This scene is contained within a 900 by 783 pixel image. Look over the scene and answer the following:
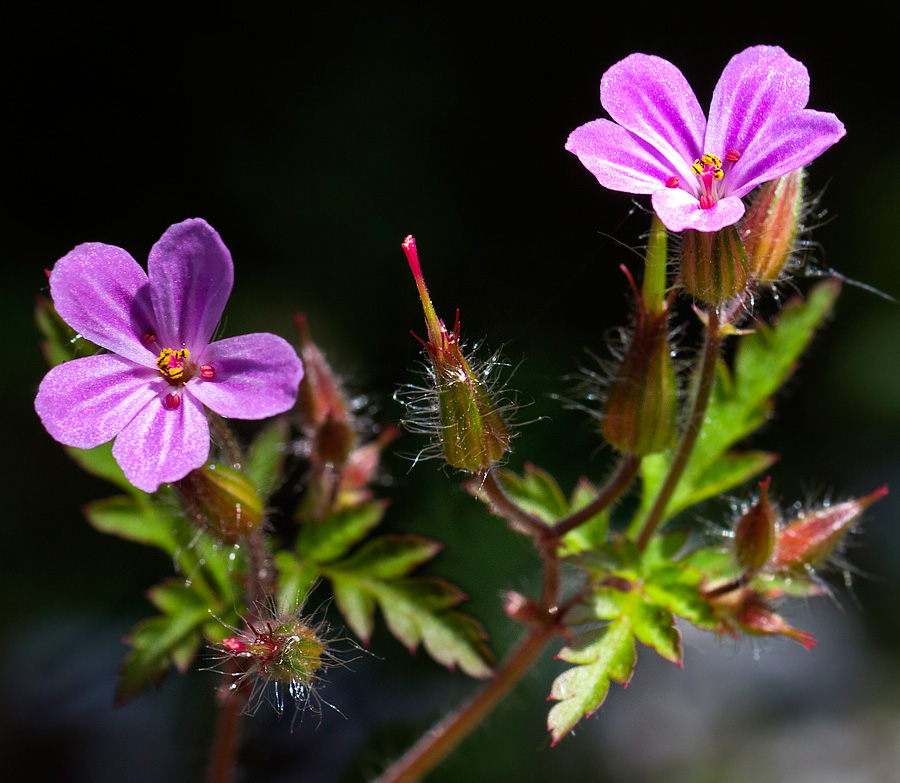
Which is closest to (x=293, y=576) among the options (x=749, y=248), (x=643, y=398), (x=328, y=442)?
(x=328, y=442)

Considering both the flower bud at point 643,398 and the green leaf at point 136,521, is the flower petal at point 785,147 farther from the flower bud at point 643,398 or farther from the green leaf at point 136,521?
the green leaf at point 136,521

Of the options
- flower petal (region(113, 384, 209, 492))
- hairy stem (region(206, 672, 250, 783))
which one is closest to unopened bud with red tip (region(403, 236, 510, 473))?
flower petal (region(113, 384, 209, 492))

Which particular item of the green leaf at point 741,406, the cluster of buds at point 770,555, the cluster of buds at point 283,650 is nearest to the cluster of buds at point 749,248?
the green leaf at point 741,406

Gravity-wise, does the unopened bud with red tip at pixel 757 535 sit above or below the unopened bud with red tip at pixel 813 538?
above

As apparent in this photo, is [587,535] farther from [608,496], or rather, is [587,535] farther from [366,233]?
[366,233]

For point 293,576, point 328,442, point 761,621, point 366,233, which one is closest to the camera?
point 761,621

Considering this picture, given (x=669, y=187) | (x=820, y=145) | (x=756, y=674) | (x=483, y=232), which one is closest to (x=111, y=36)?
(x=483, y=232)
